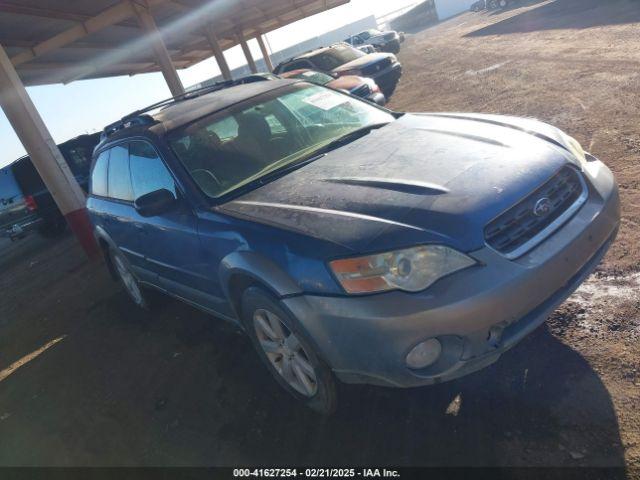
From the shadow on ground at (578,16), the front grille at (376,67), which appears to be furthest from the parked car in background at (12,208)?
the shadow on ground at (578,16)

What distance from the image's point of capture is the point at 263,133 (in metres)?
3.45

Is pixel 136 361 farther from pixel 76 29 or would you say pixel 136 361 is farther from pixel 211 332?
pixel 76 29

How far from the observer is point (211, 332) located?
416 cm

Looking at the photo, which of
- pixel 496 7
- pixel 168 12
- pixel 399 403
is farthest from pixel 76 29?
pixel 496 7

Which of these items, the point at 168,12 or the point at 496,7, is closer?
→ the point at 168,12

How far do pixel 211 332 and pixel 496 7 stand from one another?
116ft

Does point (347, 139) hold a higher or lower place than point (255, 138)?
lower

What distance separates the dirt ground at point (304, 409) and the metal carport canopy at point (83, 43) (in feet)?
8.30

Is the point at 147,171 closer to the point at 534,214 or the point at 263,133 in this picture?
the point at 263,133

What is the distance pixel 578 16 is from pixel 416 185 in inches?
618

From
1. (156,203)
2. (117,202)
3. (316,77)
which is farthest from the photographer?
(316,77)

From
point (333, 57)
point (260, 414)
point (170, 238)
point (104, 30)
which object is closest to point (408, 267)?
point (260, 414)

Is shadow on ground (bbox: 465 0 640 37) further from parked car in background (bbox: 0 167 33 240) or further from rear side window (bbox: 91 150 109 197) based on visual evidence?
parked car in background (bbox: 0 167 33 240)

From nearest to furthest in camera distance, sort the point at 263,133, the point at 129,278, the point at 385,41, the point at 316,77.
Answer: the point at 263,133 < the point at 129,278 < the point at 316,77 < the point at 385,41
